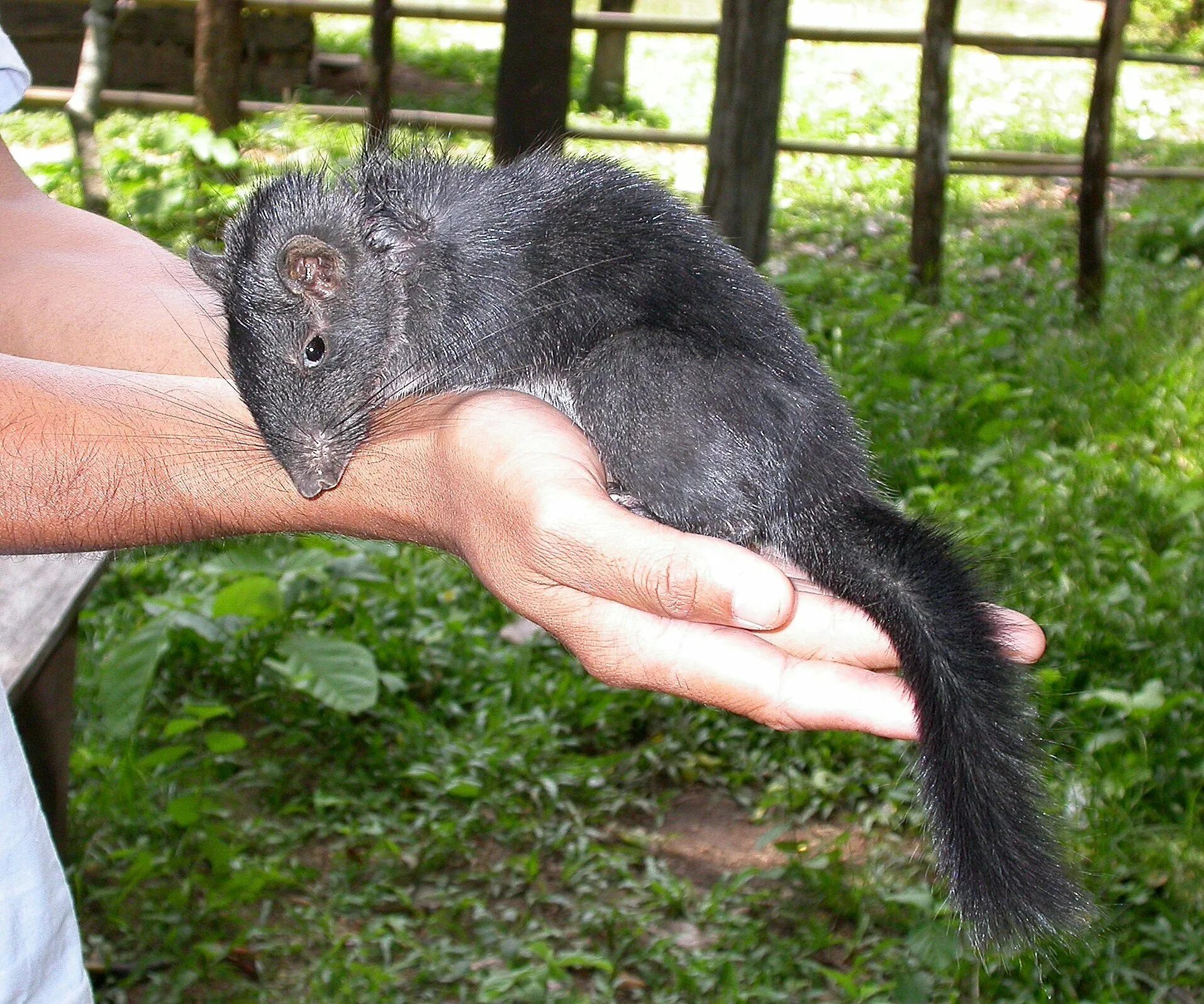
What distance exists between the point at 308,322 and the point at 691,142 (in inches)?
250

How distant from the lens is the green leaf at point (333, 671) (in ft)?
12.3

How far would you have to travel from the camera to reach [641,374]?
2.41 metres

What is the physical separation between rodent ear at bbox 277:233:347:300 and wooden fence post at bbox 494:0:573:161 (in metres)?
3.72

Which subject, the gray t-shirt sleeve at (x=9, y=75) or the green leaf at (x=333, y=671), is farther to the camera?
the green leaf at (x=333, y=671)

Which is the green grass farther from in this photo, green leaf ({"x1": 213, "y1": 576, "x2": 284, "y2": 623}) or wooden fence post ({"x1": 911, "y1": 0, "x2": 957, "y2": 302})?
wooden fence post ({"x1": 911, "y1": 0, "x2": 957, "y2": 302})

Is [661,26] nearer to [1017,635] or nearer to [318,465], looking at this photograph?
[318,465]

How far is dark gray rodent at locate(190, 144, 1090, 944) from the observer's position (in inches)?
81.3

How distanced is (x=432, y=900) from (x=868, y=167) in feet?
24.1

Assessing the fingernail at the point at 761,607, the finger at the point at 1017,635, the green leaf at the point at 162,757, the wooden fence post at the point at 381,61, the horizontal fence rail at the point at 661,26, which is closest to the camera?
the fingernail at the point at 761,607

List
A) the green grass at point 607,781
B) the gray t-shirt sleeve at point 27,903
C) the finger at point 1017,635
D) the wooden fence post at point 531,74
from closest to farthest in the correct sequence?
1. the gray t-shirt sleeve at point 27,903
2. the finger at point 1017,635
3. the green grass at point 607,781
4. the wooden fence post at point 531,74

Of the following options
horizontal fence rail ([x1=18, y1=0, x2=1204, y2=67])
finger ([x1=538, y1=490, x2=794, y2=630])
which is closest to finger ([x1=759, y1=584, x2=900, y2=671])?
finger ([x1=538, y1=490, x2=794, y2=630])

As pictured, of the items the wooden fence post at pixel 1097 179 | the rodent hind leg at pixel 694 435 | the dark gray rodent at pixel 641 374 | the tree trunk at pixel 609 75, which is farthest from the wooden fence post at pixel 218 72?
the rodent hind leg at pixel 694 435

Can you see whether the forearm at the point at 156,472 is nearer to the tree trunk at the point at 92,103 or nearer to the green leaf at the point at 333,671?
the green leaf at the point at 333,671

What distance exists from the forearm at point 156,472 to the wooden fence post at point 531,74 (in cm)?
396
